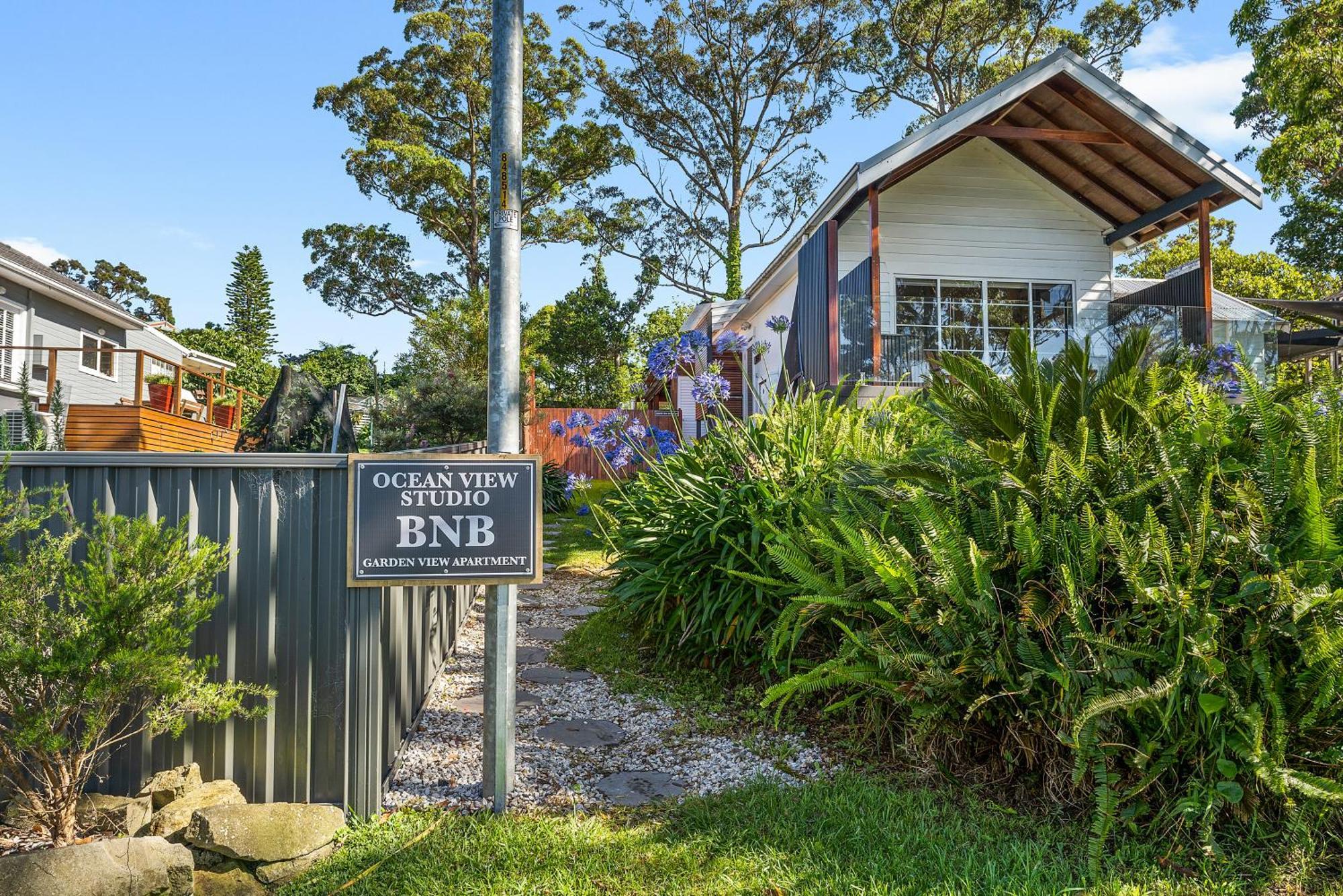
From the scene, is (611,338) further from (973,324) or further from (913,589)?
(913,589)

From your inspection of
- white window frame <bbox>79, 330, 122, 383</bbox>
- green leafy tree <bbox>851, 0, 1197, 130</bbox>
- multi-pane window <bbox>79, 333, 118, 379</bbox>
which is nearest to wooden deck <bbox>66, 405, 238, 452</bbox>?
white window frame <bbox>79, 330, 122, 383</bbox>

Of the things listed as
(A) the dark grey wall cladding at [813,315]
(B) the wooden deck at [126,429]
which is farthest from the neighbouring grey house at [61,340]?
(A) the dark grey wall cladding at [813,315]

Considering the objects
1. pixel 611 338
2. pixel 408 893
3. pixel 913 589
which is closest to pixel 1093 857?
pixel 913 589

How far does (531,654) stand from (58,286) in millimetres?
16247

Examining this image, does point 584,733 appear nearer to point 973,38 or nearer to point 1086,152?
point 1086,152

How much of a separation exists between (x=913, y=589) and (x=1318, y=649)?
120cm

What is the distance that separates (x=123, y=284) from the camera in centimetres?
5162

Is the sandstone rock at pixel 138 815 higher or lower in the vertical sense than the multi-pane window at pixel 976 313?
lower

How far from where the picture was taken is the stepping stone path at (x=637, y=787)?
321 centimetres

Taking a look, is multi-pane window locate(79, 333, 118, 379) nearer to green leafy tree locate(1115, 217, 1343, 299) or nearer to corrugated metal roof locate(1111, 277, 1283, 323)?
corrugated metal roof locate(1111, 277, 1283, 323)

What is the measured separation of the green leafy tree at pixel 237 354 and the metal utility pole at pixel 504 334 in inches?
1211

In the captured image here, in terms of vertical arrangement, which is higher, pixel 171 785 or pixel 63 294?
pixel 63 294

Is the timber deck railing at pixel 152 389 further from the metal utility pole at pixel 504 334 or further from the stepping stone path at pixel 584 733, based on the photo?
the metal utility pole at pixel 504 334

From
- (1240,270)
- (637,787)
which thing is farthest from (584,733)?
(1240,270)
